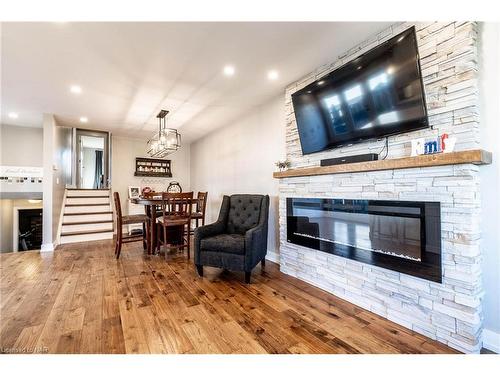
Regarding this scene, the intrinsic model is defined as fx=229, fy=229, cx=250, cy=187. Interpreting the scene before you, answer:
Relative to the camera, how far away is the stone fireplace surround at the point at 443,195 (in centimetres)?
154

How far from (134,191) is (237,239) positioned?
456 cm

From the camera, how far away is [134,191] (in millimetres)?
6156

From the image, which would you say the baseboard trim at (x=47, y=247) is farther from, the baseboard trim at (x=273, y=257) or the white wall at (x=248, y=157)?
the baseboard trim at (x=273, y=257)

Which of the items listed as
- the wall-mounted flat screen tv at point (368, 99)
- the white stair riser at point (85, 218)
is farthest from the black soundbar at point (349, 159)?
the white stair riser at point (85, 218)

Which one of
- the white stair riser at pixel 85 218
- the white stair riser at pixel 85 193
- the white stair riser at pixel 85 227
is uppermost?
the white stair riser at pixel 85 193

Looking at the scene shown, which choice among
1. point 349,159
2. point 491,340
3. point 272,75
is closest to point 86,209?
point 272,75

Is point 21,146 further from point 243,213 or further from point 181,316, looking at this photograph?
point 181,316

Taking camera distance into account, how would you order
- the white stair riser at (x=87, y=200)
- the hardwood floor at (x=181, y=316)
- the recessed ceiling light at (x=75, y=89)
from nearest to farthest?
the hardwood floor at (x=181, y=316) < the recessed ceiling light at (x=75, y=89) < the white stair riser at (x=87, y=200)

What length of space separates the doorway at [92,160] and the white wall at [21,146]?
0.80 meters

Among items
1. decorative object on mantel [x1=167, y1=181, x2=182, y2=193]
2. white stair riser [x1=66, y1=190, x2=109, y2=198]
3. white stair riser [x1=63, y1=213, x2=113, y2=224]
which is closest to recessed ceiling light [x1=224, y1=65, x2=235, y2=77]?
decorative object on mantel [x1=167, y1=181, x2=182, y2=193]

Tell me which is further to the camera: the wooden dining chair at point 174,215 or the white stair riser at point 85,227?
the white stair riser at point 85,227

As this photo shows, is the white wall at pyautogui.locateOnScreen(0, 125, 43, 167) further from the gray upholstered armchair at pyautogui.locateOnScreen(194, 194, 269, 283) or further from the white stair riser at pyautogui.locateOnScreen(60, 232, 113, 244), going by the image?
the gray upholstered armchair at pyautogui.locateOnScreen(194, 194, 269, 283)

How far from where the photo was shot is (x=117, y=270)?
10.1ft
